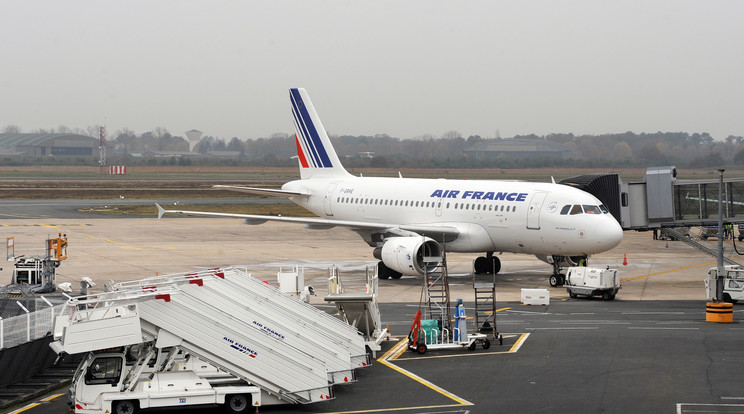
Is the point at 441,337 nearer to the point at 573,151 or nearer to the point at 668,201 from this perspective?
the point at 668,201

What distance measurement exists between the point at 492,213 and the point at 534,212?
2433 millimetres

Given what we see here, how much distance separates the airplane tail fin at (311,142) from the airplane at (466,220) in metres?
2.42

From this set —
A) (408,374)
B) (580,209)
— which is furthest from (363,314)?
(580,209)

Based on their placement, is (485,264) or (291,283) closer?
(291,283)

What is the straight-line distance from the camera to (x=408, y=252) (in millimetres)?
40531

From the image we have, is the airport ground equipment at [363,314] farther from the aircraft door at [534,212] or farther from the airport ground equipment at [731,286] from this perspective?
the airport ground equipment at [731,286]

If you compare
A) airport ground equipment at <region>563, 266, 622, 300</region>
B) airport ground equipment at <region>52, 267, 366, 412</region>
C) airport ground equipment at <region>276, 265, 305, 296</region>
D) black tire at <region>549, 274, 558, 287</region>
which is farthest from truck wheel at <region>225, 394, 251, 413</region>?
black tire at <region>549, 274, 558, 287</region>

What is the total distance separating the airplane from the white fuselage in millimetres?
42

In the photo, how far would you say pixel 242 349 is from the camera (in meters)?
20.8

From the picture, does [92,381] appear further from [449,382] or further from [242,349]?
[449,382]

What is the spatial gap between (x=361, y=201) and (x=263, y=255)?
759cm

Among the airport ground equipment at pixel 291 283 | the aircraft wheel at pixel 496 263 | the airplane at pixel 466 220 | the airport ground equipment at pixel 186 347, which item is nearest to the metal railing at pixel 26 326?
the airport ground equipment at pixel 186 347

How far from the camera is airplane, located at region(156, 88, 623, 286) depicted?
3950cm

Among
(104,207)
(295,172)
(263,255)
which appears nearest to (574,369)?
(263,255)
